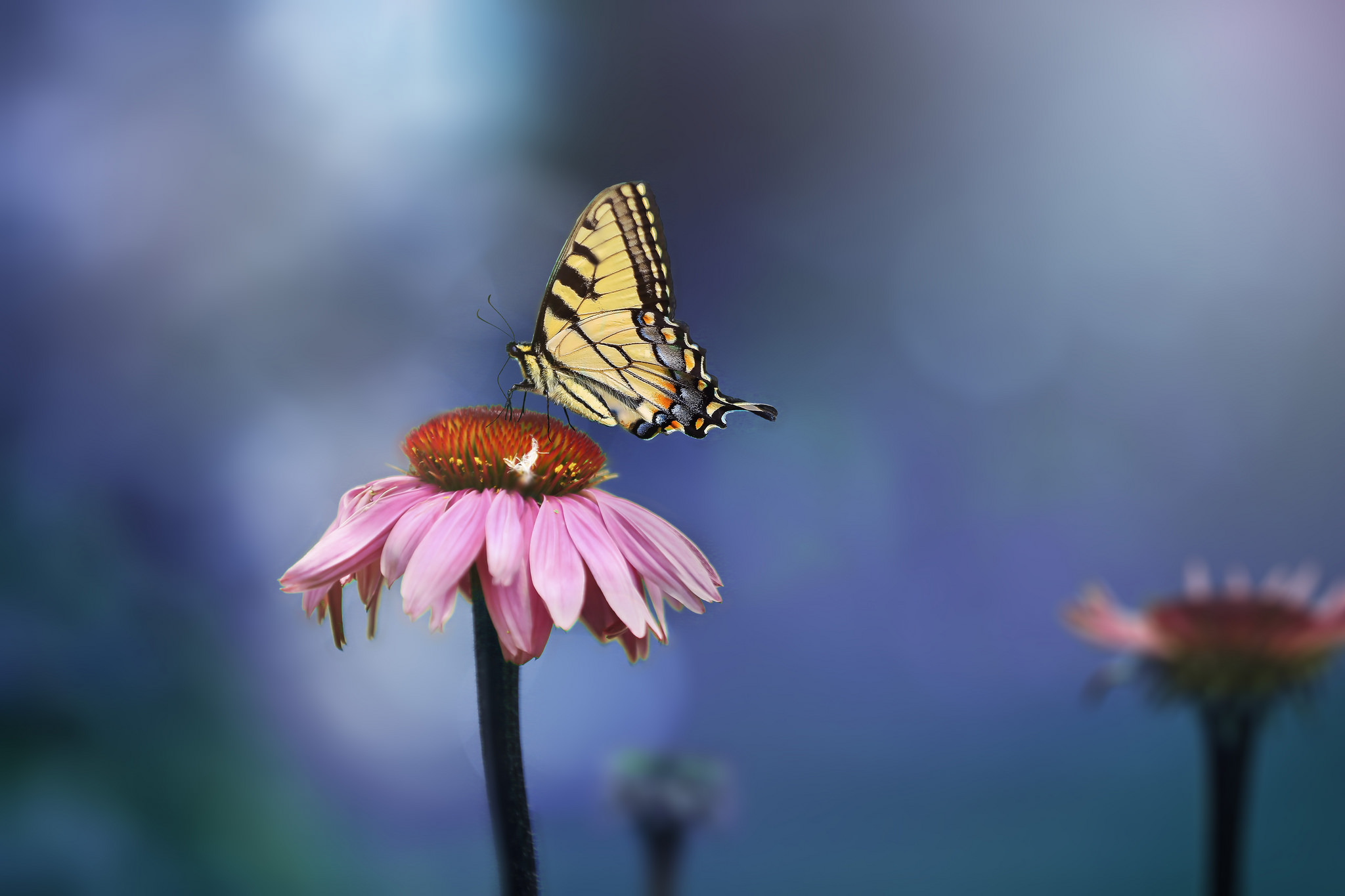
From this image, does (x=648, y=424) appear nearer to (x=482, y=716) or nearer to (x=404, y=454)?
(x=404, y=454)

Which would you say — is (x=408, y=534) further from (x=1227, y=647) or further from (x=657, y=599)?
(x=1227, y=647)

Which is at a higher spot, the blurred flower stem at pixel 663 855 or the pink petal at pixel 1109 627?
the pink petal at pixel 1109 627

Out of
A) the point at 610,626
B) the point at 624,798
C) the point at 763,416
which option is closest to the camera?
the point at 610,626

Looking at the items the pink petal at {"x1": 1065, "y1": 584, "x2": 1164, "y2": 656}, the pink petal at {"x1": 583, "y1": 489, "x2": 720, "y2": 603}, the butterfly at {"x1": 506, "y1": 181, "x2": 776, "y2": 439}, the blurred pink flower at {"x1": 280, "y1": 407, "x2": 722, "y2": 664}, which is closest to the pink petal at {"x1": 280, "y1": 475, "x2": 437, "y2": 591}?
the blurred pink flower at {"x1": 280, "y1": 407, "x2": 722, "y2": 664}

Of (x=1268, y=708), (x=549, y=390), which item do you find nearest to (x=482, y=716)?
(x=549, y=390)

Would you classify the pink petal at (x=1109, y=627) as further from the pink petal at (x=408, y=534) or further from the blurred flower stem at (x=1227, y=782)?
the pink petal at (x=408, y=534)

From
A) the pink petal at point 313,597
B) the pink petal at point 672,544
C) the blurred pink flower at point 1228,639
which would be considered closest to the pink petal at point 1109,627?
the blurred pink flower at point 1228,639

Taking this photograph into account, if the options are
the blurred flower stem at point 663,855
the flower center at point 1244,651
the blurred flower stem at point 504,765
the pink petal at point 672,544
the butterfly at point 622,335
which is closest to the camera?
the blurred flower stem at point 504,765
